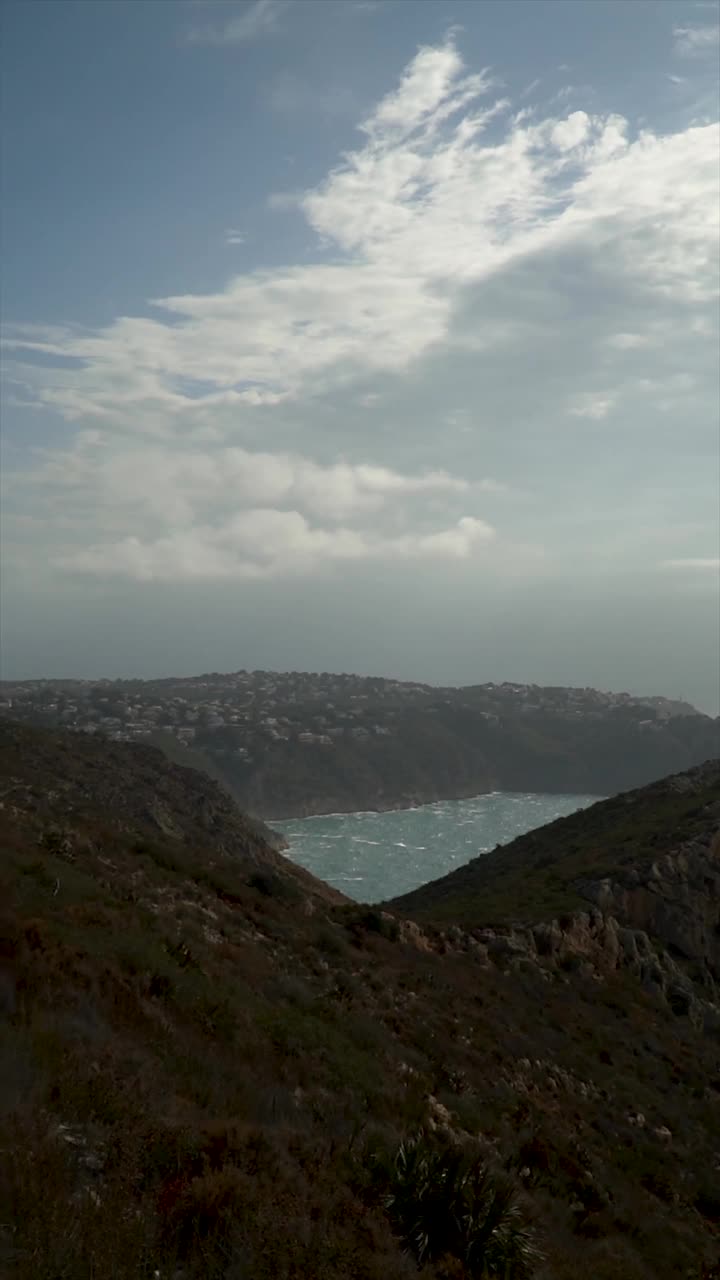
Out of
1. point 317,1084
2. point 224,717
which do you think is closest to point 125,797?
point 317,1084

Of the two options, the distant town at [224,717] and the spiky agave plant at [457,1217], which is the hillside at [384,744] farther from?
the spiky agave plant at [457,1217]

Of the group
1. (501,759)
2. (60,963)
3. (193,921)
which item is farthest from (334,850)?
(60,963)

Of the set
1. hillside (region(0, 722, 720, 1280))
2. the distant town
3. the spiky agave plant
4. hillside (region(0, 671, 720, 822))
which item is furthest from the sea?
the spiky agave plant

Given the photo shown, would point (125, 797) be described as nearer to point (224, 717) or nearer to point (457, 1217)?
point (457, 1217)

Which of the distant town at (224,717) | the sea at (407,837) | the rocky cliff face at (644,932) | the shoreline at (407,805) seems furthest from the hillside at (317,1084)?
the distant town at (224,717)

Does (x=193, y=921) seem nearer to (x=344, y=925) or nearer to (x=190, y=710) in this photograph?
(x=344, y=925)
